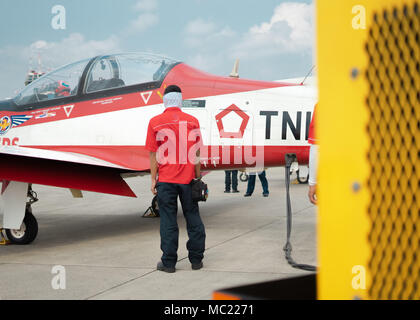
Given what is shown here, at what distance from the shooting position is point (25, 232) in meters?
6.57

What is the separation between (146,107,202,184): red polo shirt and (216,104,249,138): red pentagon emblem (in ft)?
6.05

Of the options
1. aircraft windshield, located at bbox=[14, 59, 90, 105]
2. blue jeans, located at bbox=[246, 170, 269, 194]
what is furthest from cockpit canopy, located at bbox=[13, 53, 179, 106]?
blue jeans, located at bbox=[246, 170, 269, 194]

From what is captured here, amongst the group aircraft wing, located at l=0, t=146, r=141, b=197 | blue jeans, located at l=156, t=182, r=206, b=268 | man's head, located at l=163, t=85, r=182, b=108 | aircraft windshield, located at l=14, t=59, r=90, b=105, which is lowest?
blue jeans, located at l=156, t=182, r=206, b=268

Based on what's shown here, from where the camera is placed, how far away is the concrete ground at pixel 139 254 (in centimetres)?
433

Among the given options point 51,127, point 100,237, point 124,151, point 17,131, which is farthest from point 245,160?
point 17,131

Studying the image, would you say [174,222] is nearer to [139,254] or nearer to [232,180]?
[139,254]

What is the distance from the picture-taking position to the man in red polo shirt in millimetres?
4938

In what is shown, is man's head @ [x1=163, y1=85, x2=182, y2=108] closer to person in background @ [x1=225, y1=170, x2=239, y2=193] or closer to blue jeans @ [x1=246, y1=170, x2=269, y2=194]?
blue jeans @ [x1=246, y1=170, x2=269, y2=194]

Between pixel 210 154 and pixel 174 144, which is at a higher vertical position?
pixel 174 144

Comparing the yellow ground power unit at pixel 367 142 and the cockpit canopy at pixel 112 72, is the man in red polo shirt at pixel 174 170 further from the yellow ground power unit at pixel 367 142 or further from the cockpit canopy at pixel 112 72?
the yellow ground power unit at pixel 367 142

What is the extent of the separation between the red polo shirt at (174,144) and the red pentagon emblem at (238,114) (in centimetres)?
184

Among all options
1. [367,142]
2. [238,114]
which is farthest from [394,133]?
[238,114]

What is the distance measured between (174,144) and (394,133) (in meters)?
3.90

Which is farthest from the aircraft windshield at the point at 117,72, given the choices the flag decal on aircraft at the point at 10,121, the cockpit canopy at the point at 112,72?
the flag decal on aircraft at the point at 10,121
